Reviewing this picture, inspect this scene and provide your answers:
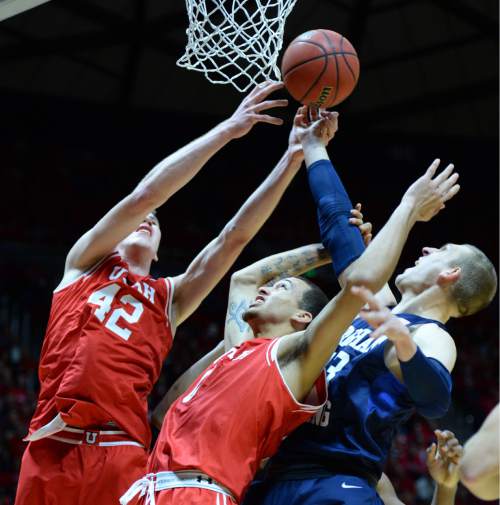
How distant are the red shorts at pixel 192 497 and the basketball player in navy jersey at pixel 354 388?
0.31 m

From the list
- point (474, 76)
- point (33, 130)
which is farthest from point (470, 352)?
point (33, 130)

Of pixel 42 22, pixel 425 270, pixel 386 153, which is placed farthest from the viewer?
pixel 386 153

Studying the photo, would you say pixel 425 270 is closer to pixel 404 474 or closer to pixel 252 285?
pixel 252 285

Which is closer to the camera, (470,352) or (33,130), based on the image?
(470,352)

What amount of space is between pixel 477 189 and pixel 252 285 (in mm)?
14248

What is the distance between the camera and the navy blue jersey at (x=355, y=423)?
3098 millimetres

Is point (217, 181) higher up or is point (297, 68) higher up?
point (297, 68)

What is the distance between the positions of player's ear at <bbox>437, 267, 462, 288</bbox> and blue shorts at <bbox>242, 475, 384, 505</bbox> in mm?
843

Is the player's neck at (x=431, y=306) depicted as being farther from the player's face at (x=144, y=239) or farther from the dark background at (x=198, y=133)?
the dark background at (x=198, y=133)

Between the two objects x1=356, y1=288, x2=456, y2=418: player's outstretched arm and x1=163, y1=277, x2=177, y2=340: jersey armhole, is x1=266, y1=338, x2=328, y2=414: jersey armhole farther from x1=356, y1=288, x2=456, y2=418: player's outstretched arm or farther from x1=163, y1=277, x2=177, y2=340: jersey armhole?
x1=163, y1=277, x2=177, y2=340: jersey armhole

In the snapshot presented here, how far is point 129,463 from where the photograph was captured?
3.72 meters

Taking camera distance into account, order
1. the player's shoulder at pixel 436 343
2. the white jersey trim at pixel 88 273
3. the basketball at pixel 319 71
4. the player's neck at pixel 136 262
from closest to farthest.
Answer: the player's shoulder at pixel 436 343, the basketball at pixel 319 71, the white jersey trim at pixel 88 273, the player's neck at pixel 136 262

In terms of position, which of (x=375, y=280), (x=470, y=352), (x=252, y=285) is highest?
(x=375, y=280)

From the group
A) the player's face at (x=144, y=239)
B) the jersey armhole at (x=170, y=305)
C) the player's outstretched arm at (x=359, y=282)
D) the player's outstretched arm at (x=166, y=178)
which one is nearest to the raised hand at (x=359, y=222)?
the player's outstretched arm at (x=359, y=282)
